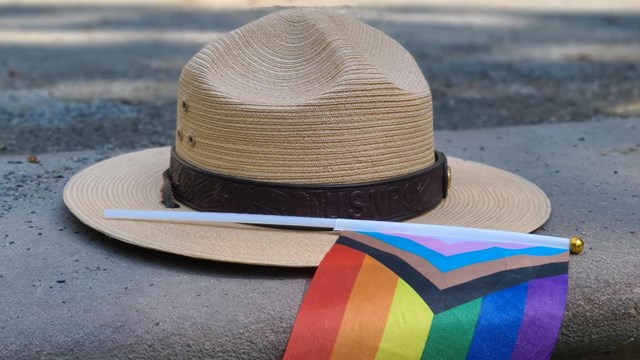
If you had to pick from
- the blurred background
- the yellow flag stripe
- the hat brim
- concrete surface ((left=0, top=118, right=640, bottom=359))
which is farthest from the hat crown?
the blurred background

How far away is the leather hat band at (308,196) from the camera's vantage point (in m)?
1.71

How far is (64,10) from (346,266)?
6.02m

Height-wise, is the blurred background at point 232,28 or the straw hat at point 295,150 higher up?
the straw hat at point 295,150

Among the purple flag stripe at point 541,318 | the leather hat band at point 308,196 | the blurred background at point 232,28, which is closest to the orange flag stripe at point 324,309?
the leather hat band at point 308,196

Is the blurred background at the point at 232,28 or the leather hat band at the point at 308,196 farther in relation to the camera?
the blurred background at the point at 232,28

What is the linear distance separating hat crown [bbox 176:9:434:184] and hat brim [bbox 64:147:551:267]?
0.13m

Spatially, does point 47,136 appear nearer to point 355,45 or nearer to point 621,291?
point 355,45

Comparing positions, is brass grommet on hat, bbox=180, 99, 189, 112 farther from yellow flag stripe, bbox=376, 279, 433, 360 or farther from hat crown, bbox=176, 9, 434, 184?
yellow flag stripe, bbox=376, 279, 433, 360

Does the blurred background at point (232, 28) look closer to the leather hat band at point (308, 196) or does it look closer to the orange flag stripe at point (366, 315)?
the leather hat band at point (308, 196)

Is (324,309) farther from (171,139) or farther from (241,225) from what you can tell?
(171,139)

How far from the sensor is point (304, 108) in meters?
1.66

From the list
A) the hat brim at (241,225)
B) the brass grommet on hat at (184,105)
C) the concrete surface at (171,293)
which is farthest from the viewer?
the brass grommet on hat at (184,105)

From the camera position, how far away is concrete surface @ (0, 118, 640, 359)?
4.70 ft

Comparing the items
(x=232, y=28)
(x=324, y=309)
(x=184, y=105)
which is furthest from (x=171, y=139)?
(x=324, y=309)
